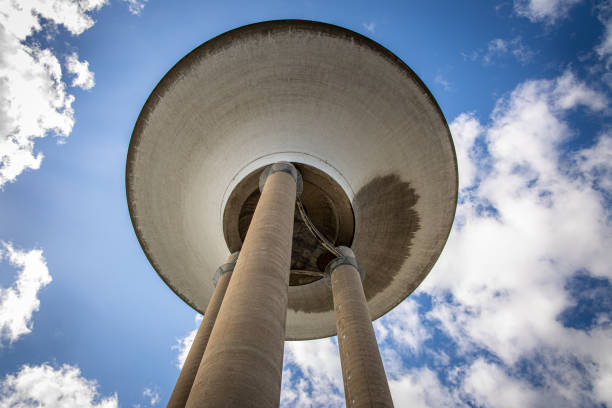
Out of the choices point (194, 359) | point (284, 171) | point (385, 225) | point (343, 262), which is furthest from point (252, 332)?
point (385, 225)

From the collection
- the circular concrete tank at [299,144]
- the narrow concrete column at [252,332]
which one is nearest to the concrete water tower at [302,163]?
the circular concrete tank at [299,144]

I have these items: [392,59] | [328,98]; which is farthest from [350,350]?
[392,59]

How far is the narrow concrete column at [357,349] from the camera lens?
8.18 m

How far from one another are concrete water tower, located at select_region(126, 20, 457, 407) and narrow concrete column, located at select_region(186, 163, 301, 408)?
1.69 meters

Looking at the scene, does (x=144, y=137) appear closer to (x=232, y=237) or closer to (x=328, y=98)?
(x=232, y=237)

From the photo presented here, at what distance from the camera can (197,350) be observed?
9.62 meters

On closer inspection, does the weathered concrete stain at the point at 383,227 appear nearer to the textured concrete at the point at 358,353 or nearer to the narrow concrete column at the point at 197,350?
the textured concrete at the point at 358,353

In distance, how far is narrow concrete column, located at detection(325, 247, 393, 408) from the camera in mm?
8180

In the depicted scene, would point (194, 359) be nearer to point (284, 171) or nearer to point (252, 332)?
point (252, 332)

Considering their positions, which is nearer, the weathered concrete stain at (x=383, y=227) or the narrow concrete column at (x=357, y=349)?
the narrow concrete column at (x=357, y=349)

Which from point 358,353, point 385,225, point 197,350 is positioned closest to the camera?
point 358,353

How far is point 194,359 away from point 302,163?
7358mm

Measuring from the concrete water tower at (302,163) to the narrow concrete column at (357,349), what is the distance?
Result: 0.16 feet

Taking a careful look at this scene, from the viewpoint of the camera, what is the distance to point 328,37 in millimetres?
11289
